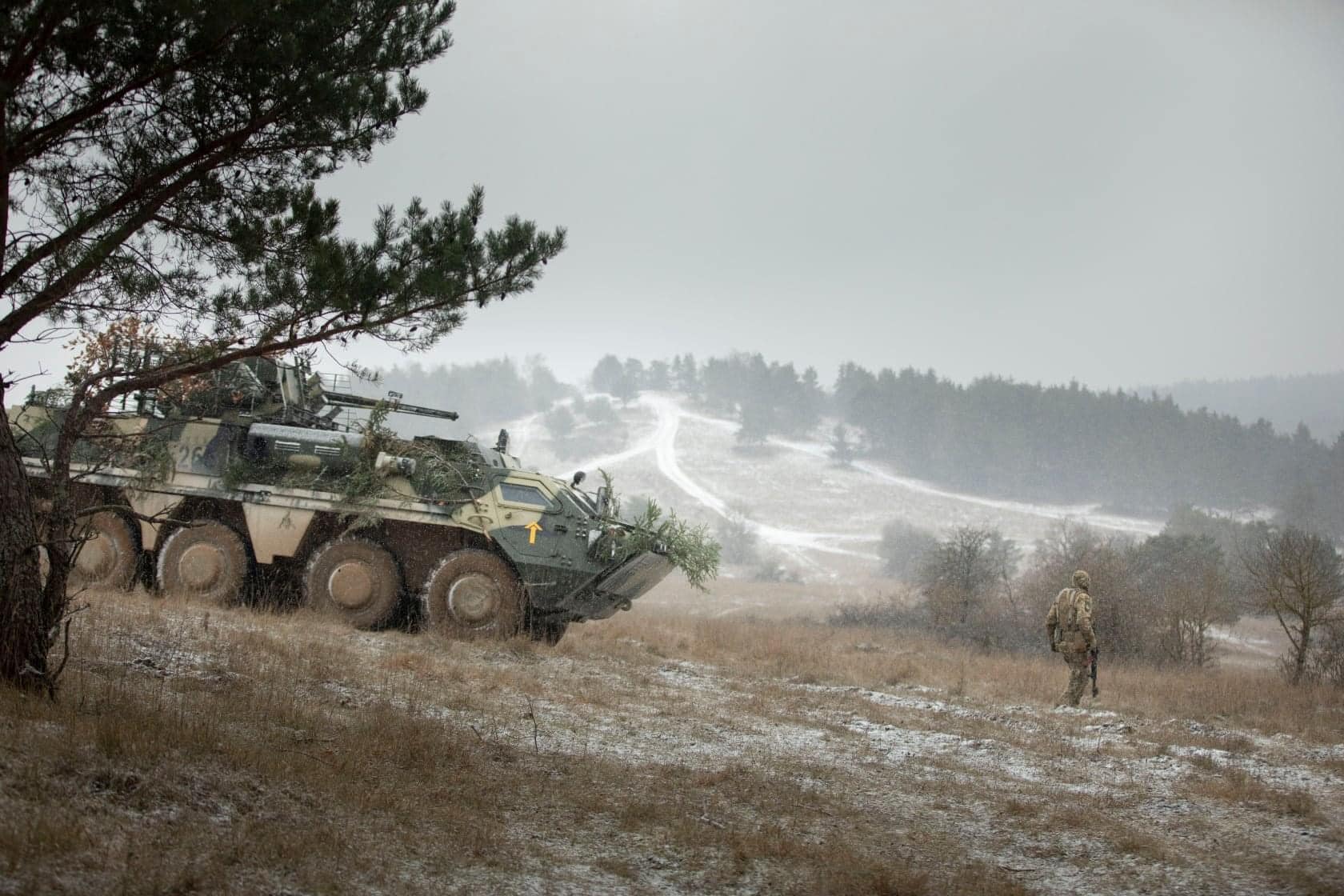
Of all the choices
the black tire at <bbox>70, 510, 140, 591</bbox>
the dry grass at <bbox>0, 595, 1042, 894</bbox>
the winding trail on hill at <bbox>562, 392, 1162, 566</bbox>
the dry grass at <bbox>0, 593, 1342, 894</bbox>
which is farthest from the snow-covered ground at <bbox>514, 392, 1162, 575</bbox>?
the dry grass at <bbox>0, 595, 1042, 894</bbox>

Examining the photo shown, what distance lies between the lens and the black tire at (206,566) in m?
12.6

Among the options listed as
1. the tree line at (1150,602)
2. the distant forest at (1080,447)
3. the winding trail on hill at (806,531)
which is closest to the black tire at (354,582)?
the tree line at (1150,602)

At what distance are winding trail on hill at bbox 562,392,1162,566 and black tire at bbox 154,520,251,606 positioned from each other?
1760 inches

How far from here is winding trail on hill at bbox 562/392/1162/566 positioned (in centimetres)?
6088

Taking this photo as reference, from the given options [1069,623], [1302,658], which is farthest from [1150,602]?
[1069,623]

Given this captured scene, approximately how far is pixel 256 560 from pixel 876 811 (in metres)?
8.87

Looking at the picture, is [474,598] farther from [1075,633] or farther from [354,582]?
[1075,633]

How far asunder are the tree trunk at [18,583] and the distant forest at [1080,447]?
66.0 meters

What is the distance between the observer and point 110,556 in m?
12.7

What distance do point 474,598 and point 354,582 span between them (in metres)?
1.46

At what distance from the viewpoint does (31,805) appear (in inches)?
175

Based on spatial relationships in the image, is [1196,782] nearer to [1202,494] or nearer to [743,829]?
[743,829]

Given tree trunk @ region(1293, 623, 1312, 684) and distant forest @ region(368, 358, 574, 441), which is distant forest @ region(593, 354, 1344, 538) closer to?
distant forest @ region(368, 358, 574, 441)

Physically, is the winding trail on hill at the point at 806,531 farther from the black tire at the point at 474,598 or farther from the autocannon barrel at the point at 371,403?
the black tire at the point at 474,598
